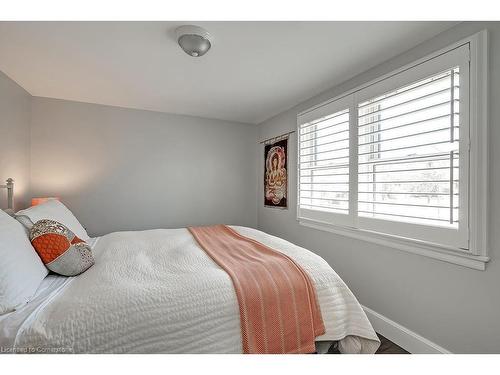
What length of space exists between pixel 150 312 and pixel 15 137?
2736 millimetres

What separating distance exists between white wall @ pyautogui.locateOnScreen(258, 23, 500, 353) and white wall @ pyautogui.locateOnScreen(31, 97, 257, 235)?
1.80 m

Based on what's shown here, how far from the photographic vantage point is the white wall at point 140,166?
300 centimetres

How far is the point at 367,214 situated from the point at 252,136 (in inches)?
96.6

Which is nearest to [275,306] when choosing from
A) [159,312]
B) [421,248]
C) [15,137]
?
[159,312]

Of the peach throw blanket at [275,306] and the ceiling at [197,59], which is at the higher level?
the ceiling at [197,59]

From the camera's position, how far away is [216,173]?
382 cm

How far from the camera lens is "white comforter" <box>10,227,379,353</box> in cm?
98

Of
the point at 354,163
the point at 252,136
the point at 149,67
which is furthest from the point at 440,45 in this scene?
the point at 252,136

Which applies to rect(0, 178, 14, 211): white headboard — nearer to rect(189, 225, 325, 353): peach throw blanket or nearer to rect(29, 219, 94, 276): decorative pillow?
rect(29, 219, 94, 276): decorative pillow

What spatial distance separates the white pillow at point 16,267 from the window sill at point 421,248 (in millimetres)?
2284

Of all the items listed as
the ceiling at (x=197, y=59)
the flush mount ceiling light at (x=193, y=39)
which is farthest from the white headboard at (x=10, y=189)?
the flush mount ceiling light at (x=193, y=39)

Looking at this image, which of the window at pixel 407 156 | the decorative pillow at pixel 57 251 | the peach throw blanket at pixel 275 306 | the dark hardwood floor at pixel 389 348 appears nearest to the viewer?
the peach throw blanket at pixel 275 306

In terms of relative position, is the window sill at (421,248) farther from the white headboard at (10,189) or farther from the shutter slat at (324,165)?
the white headboard at (10,189)
